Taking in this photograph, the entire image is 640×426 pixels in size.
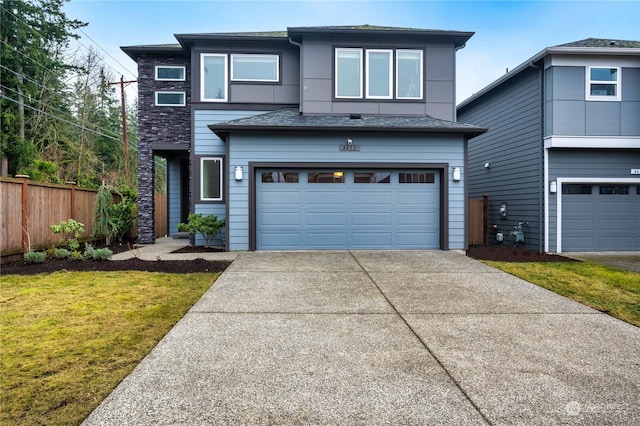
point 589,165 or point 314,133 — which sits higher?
point 314,133

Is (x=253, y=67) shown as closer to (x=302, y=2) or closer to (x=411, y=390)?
(x=302, y=2)

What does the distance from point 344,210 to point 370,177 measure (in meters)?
1.10

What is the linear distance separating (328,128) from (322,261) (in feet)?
11.1

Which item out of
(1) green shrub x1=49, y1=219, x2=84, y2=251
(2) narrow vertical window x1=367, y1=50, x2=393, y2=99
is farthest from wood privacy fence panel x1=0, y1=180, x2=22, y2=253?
(2) narrow vertical window x1=367, y1=50, x2=393, y2=99

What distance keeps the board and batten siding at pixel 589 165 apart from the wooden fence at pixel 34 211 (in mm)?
12751

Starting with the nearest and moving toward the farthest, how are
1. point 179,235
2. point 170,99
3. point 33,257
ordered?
point 33,257
point 170,99
point 179,235

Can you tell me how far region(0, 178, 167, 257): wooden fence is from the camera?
23.3 ft

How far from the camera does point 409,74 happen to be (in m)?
10.2

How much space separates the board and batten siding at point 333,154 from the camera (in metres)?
9.21

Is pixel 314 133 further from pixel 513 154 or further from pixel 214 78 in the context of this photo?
pixel 513 154

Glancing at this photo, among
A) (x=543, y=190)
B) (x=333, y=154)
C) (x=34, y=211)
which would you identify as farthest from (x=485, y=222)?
(x=34, y=211)

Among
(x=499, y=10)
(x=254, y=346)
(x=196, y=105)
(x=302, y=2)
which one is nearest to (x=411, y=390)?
(x=254, y=346)

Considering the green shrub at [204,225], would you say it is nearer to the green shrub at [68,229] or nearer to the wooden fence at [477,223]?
the green shrub at [68,229]

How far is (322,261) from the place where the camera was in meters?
7.79
